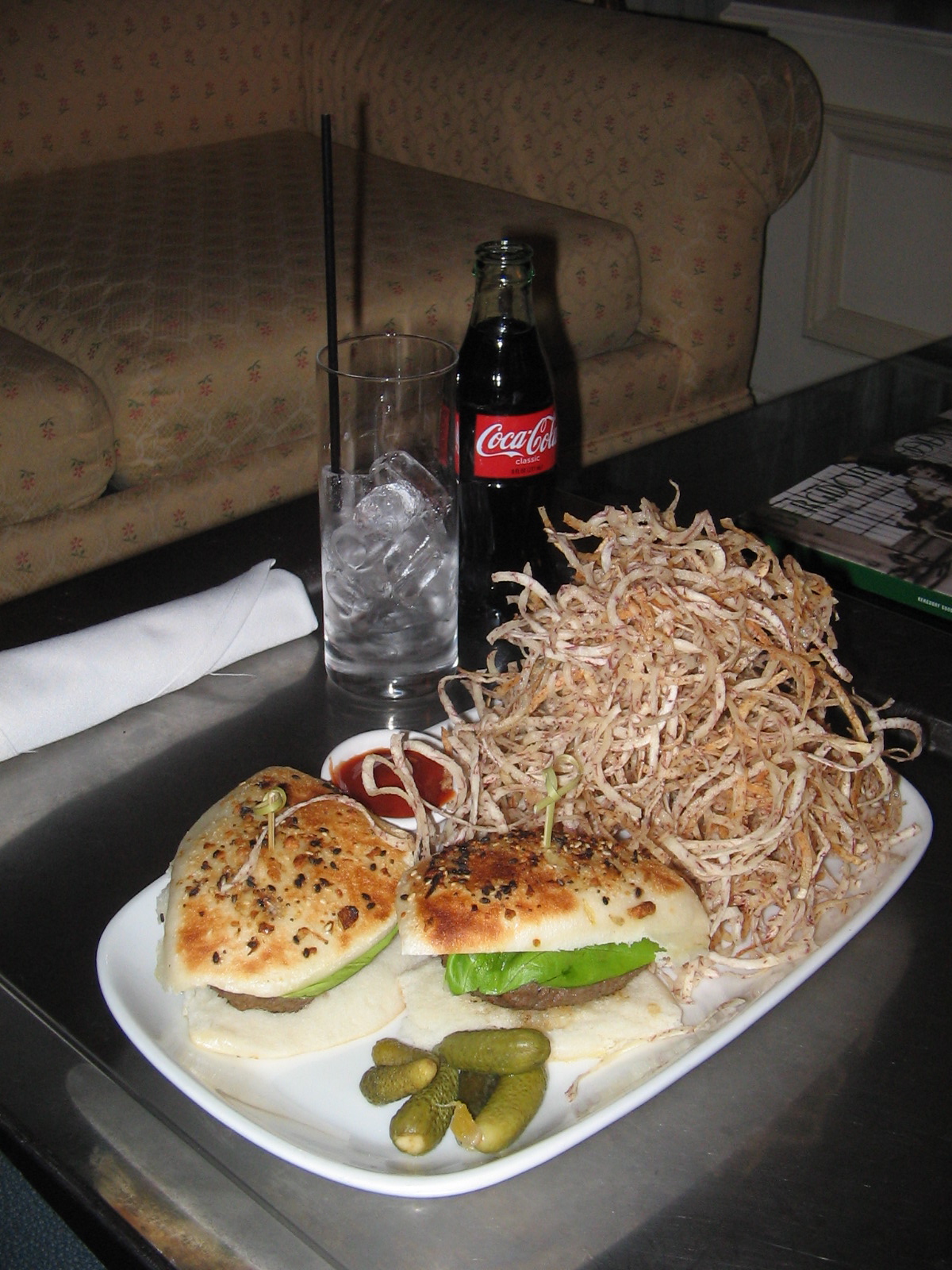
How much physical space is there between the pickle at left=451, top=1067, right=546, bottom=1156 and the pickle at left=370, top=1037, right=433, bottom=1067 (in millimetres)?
70

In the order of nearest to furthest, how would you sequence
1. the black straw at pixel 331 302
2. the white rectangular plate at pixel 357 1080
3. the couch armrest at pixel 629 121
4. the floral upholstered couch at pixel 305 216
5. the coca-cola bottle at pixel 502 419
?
the white rectangular plate at pixel 357 1080 < the black straw at pixel 331 302 < the coca-cola bottle at pixel 502 419 < the floral upholstered couch at pixel 305 216 < the couch armrest at pixel 629 121

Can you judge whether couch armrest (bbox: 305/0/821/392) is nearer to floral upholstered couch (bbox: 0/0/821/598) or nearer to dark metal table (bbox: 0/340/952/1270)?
floral upholstered couch (bbox: 0/0/821/598)

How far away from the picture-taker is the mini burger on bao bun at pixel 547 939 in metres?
1.05

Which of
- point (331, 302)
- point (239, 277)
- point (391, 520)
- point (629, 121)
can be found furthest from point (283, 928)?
point (629, 121)

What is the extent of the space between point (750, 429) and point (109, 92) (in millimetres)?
2349

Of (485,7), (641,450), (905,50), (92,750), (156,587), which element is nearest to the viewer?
(92,750)

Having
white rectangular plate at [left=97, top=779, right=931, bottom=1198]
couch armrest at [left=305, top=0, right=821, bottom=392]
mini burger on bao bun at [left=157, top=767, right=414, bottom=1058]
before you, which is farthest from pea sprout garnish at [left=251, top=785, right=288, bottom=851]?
couch armrest at [left=305, top=0, right=821, bottom=392]

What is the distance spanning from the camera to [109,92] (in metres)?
3.55

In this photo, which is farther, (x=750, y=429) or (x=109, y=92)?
(x=109, y=92)

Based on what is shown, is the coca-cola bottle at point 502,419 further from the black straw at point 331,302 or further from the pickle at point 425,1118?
the pickle at point 425,1118

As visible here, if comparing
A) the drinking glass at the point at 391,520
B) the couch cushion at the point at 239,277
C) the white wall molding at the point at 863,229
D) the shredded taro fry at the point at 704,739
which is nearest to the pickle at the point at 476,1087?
the shredded taro fry at the point at 704,739

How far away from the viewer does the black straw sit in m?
1.34

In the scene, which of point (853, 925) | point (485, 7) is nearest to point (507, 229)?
point (485, 7)

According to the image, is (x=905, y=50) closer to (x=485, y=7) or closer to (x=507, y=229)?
(x=485, y=7)
